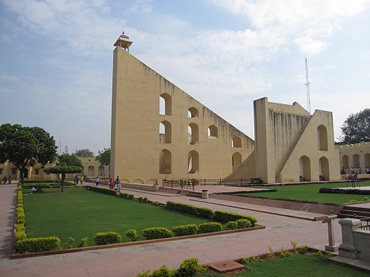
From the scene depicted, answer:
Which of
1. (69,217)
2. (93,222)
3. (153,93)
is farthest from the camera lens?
(153,93)

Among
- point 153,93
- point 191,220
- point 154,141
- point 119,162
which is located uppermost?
point 153,93

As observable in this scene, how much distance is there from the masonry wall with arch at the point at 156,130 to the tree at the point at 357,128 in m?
30.7

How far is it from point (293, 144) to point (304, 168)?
2569mm

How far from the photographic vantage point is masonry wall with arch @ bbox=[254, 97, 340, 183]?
2358cm

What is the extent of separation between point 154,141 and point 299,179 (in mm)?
12519

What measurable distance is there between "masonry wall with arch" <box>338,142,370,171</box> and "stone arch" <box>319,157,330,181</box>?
1114cm

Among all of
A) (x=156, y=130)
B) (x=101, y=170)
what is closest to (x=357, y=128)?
(x=156, y=130)

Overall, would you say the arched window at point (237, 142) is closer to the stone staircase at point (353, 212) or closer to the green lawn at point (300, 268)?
the stone staircase at point (353, 212)

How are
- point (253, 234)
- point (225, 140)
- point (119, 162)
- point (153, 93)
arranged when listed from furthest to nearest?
point (225, 140)
point (153, 93)
point (119, 162)
point (253, 234)

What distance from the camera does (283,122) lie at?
2472 centimetres

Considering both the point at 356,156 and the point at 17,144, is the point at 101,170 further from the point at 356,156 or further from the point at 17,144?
the point at 356,156

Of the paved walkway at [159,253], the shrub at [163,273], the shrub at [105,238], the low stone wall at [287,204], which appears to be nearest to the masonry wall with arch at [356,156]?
the low stone wall at [287,204]

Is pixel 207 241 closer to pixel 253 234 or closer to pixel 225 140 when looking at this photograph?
pixel 253 234

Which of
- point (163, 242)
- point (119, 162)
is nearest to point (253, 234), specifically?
point (163, 242)
